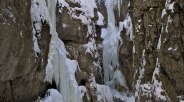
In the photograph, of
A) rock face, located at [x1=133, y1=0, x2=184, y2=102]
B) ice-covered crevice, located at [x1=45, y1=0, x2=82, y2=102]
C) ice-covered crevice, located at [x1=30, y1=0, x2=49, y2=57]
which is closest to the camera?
rock face, located at [x1=133, y1=0, x2=184, y2=102]

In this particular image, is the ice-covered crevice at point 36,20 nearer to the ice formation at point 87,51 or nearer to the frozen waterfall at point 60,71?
the ice formation at point 87,51

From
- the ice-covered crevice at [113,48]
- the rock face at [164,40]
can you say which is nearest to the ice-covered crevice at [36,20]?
the rock face at [164,40]

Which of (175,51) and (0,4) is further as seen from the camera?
(175,51)

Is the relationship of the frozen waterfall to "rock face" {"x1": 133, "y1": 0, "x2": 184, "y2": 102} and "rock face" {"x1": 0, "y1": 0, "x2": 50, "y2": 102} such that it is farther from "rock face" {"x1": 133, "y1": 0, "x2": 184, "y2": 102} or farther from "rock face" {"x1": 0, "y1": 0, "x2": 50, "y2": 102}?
"rock face" {"x1": 133, "y1": 0, "x2": 184, "y2": 102}

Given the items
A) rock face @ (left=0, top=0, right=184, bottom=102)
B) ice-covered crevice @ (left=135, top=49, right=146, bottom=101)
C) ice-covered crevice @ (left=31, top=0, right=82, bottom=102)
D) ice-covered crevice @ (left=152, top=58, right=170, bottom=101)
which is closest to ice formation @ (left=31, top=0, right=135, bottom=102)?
ice-covered crevice @ (left=31, top=0, right=82, bottom=102)

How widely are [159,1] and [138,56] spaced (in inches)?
92.7

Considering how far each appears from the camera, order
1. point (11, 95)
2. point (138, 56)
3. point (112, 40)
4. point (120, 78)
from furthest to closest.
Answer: point (112, 40) → point (120, 78) → point (138, 56) → point (11, 95)

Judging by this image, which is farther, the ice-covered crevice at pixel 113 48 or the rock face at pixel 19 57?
the ice-covered crevice at pixel 113 48

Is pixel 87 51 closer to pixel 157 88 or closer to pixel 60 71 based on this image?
pixel 60 71

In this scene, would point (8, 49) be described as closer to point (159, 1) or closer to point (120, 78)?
point (159, 1)

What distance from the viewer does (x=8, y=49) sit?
11.2m

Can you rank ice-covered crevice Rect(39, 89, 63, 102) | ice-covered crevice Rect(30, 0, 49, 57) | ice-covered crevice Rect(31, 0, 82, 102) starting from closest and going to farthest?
1. ice-covered crevice Rect(30, 0, 49, 57)
2. ice-covered crevice Rect(31, 0, 82, 102)
3. ice-covered crevice Rect(39, 89, 63, 102)

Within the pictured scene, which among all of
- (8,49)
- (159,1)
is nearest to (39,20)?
(8,49)

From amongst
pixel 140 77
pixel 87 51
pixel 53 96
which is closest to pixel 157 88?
pixel 140 77
